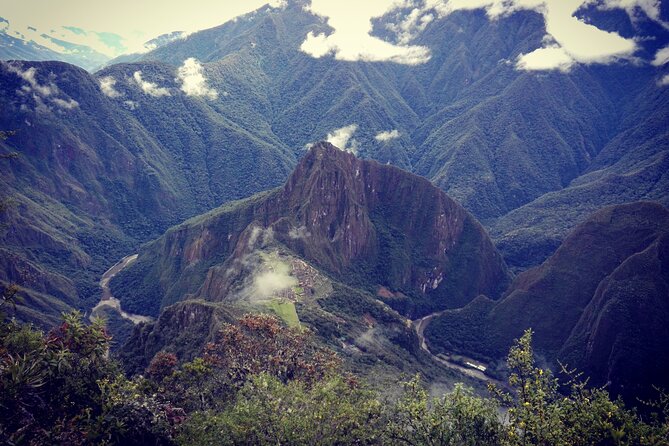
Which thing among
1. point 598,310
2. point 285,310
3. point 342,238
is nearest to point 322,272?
point 342,238

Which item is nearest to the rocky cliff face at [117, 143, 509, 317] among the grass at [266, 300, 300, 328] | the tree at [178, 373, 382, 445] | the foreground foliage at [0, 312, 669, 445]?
the grass at [266, 300, 300, 328]

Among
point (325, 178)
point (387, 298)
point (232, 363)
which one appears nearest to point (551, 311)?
point (387, 298)

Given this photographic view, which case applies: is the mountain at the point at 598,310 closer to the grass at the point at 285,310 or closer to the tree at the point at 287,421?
the grass at the point at 285,310

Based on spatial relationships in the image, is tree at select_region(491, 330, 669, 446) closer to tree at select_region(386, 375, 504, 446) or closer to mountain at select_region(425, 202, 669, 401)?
tree at select_region(386, 375, 504, 446)

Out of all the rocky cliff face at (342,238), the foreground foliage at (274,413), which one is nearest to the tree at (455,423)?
the foreground foliage at (274,413)

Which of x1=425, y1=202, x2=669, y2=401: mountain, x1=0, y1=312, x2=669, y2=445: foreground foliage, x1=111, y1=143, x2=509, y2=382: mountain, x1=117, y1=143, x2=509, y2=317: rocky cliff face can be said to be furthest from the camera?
x1=117, y1=143, x2=509, y2=317: rocky cliff face

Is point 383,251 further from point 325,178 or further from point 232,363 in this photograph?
point 232,363

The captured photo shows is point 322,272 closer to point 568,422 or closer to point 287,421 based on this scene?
point 287,421

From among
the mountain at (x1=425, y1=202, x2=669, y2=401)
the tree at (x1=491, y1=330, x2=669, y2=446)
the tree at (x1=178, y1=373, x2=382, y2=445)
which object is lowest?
the mountain at (x1=425, y1=202, x2=669, y2=401)
